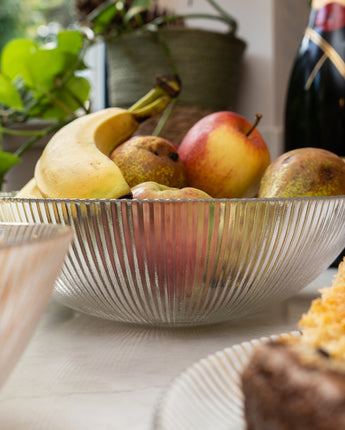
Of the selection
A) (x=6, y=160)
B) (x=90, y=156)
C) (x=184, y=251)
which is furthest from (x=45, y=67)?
(x=184, y=251)

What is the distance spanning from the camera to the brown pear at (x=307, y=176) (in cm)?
39

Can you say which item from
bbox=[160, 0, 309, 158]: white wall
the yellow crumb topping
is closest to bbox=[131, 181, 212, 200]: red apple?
the yellow crumb topping

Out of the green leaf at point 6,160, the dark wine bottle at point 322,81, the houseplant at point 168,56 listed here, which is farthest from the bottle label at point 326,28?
the green leaf at point 6,160

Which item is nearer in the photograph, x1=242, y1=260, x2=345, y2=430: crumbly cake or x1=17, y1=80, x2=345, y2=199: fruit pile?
x1=242, y1=260, x2=345, y2=430: crumbly cake

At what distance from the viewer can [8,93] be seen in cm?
69

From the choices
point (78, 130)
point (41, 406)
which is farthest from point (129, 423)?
point (78, 130)

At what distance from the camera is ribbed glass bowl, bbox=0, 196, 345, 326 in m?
0.29

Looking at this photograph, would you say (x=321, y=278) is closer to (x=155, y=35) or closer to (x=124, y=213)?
(x=124, y=213)

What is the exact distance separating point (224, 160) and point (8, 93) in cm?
37

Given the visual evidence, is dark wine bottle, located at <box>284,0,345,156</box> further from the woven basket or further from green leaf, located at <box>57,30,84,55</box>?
green leaf, located at <box>57,30,84,55</box>

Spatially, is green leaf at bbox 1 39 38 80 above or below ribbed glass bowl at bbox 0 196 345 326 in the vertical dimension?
above

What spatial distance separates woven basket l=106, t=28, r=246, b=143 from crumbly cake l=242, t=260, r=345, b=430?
636 mm

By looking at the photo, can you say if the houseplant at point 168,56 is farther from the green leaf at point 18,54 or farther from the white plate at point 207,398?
the white plate at point 207,398

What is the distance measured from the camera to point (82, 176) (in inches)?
14.2
